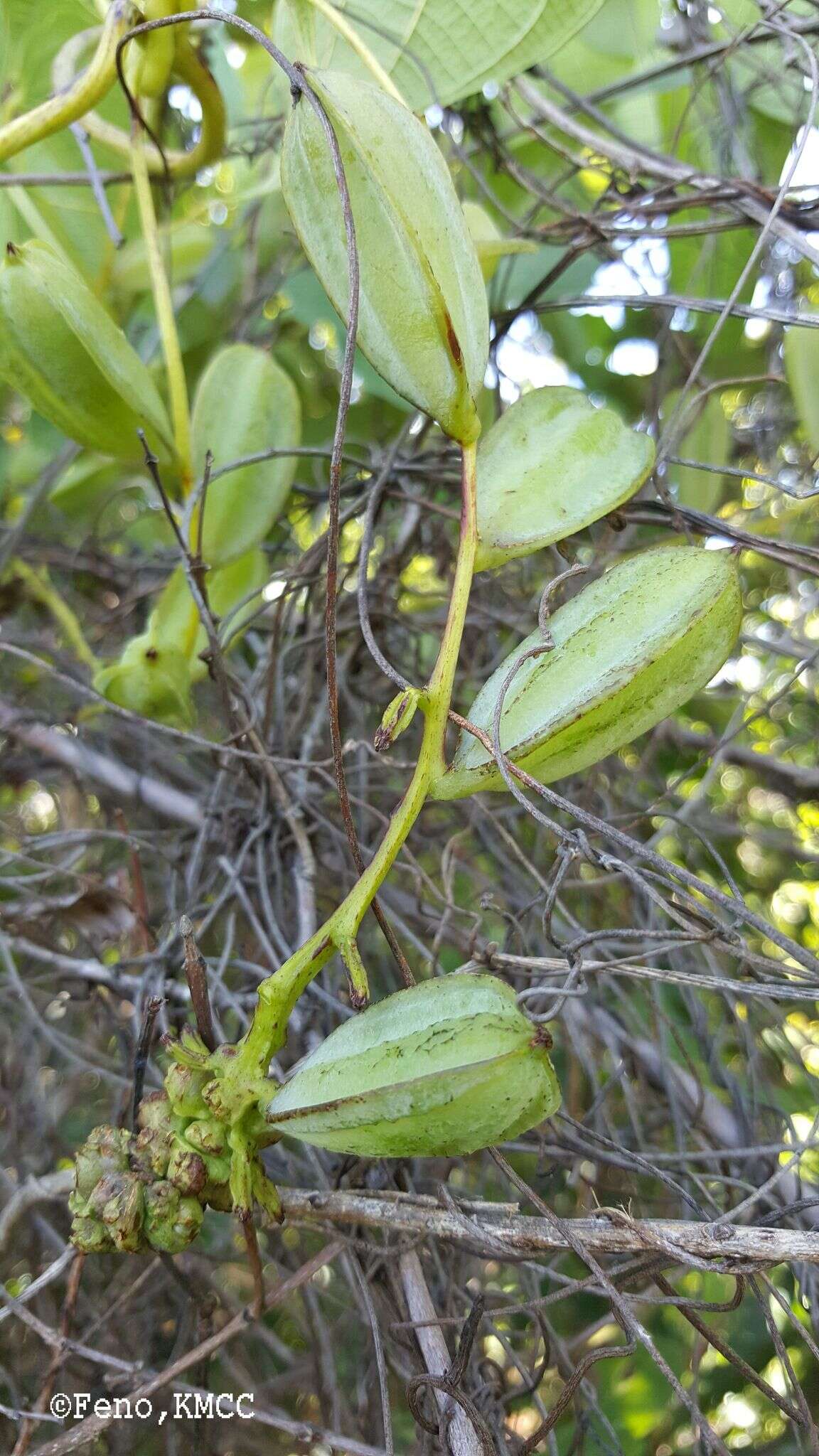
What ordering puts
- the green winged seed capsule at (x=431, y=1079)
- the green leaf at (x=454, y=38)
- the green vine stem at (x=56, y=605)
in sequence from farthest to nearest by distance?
1. the green vine stem at (x=56, y=605)
2. the green leaf at (x=454, y=38)
3. the green winged seed capsule at (x=431, y=1079)

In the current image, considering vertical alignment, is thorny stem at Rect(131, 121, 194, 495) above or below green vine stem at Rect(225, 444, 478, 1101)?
above

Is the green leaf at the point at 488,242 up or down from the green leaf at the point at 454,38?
down

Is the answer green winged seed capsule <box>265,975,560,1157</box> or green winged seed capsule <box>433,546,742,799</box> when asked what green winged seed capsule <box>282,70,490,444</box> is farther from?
green winged seed capsule <box>265,975,560,1157</box>

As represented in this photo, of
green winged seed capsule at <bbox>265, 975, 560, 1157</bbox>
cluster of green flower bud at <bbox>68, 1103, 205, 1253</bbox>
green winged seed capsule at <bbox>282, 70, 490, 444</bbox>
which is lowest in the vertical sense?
cluster of green flower bud at <bbox>68, 1103, 205, 1253</bbox>

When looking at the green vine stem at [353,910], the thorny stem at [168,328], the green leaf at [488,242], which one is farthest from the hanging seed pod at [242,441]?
the green vine stem at [353,910]

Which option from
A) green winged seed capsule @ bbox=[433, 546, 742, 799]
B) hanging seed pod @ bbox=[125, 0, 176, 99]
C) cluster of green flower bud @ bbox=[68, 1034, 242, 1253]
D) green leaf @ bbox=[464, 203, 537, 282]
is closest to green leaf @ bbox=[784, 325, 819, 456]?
green leaf @ bbox=[464, 203, 537, 282]

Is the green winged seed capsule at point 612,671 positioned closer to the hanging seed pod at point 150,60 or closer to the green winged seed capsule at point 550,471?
the green winged seed capsule at point 550,471
